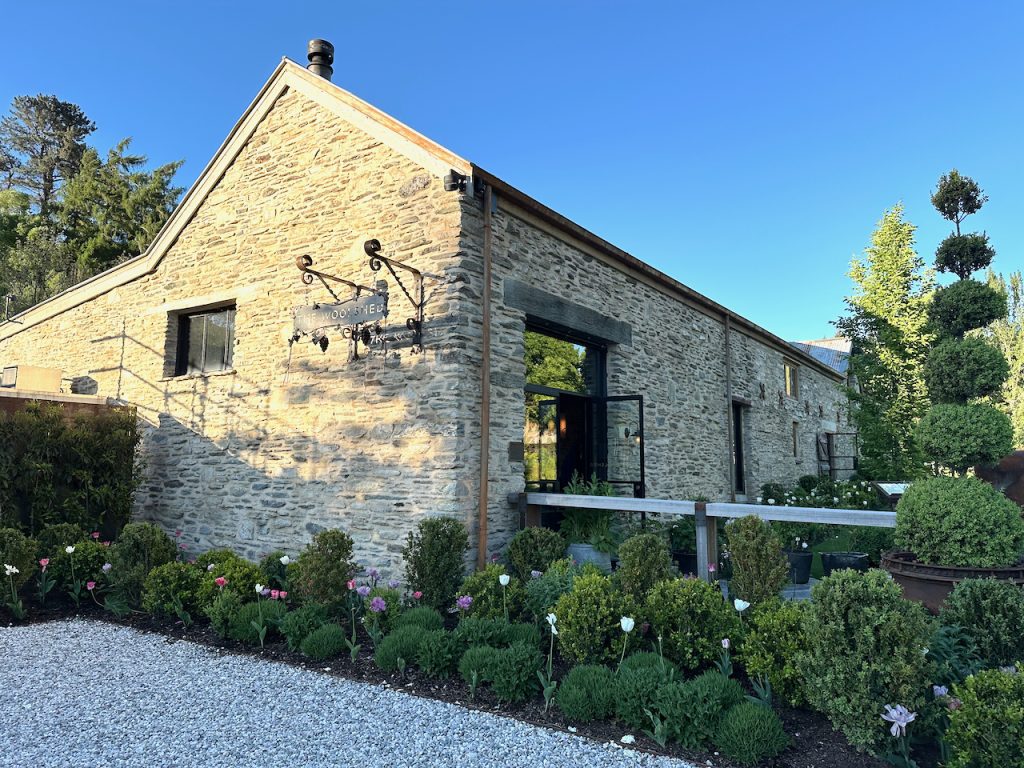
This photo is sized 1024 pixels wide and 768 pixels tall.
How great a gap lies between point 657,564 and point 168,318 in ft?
25.9

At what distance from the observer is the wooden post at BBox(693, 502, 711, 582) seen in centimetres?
589

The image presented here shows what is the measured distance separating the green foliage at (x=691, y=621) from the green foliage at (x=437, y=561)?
2.11 m

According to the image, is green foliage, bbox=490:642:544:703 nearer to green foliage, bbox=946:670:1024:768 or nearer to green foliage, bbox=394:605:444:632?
green foliage, bbox=394:605:444:632

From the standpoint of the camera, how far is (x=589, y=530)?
7.19 meters

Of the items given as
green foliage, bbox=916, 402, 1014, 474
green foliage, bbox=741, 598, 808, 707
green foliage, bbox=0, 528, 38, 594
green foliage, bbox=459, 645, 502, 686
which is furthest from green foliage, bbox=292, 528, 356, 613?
green foliage, bbox=916, 402, 1014, 474

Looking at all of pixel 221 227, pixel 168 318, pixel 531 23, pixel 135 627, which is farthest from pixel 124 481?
pixel 531 23

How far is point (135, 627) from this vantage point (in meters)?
5.76

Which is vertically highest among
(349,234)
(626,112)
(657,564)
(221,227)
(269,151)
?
(626,112)

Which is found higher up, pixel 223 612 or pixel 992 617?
pixel 992 617

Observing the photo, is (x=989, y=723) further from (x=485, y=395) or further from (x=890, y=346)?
(x=890, y=346)

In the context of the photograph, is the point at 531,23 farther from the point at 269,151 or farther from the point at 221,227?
the point at 221,227

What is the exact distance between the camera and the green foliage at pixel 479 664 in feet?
→ 12.9

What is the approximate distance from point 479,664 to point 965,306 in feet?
19.3

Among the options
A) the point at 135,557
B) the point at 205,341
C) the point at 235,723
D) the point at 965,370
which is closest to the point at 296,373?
the point at 205,341
